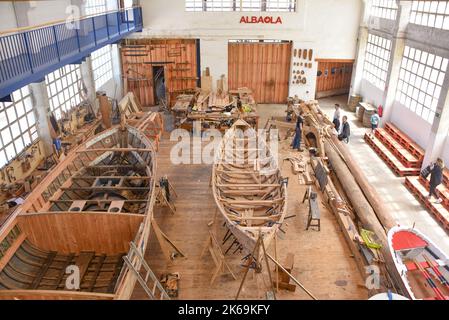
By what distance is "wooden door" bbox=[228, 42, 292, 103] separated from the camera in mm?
23562

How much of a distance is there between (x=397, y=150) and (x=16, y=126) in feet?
52.9

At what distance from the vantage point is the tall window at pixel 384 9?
64.1 ft

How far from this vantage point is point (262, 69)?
24094mm

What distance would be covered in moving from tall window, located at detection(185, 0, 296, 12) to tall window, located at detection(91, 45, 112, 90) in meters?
5.80

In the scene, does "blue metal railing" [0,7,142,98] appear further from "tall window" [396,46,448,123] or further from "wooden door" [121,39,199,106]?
"tall window" [396,46,448,123]

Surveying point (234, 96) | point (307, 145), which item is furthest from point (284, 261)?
point (234, 96)

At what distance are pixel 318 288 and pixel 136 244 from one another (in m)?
4.73

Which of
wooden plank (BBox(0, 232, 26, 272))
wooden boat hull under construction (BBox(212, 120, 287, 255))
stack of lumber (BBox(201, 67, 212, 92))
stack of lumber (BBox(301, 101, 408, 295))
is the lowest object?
stack of lumber (BBox(301, 101, 408, 295))

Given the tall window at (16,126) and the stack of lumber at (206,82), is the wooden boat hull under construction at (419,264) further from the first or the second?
the stack of lumber at (206,82)

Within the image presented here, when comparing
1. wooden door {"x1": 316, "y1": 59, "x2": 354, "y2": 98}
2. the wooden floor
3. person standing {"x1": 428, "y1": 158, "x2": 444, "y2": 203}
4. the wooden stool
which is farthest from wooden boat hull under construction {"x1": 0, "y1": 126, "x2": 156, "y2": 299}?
wooden door {"x1": 316, "y1": 59, "x2": 354, "y2": 98}

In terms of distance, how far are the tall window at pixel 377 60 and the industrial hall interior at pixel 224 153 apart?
14 cm

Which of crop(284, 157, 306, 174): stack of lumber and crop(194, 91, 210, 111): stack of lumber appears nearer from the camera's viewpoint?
crop(284, 157, 306, 174): stack of lumber

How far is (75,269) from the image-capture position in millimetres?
8219

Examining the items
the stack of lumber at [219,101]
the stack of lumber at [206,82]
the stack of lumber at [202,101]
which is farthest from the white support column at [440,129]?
the stack of lumber at [206,82]
